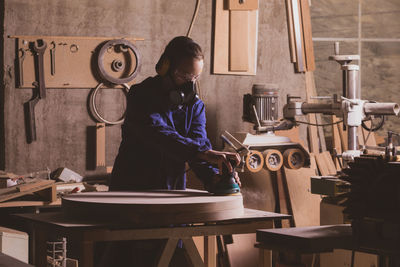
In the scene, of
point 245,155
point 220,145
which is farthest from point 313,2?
point 245,155

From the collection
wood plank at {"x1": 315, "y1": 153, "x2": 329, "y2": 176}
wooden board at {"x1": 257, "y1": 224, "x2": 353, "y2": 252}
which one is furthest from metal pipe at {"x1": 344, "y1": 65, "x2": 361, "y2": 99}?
wooden board at {"x1": 257, "y1": 224, "x2": 353, "y2": 252}

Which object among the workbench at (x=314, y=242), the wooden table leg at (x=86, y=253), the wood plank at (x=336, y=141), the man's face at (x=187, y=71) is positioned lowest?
the wooden table leg at (x=86, y=253)

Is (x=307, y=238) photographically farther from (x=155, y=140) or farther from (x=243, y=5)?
(x=243, y=5)

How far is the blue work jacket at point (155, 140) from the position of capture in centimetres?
307

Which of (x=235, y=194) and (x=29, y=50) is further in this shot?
(x=29, y=50)

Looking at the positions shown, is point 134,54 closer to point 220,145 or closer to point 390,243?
point 220,145

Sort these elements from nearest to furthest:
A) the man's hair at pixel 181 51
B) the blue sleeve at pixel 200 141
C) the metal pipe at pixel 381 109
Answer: the man's hair at pixel 181 51, the blue sleeve at pixel 200 141, the metal pipe at pixel 381 109

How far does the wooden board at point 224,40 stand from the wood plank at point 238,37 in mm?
32

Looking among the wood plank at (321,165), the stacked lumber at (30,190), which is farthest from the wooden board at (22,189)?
the wood plank at (321,165)

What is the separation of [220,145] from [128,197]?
241 centimetres

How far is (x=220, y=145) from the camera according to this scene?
17.2ft

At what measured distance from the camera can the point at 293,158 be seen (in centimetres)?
486

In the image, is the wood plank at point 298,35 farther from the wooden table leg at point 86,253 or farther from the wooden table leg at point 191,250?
the wooden table leg at point 86,253

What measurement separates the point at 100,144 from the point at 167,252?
245cm
